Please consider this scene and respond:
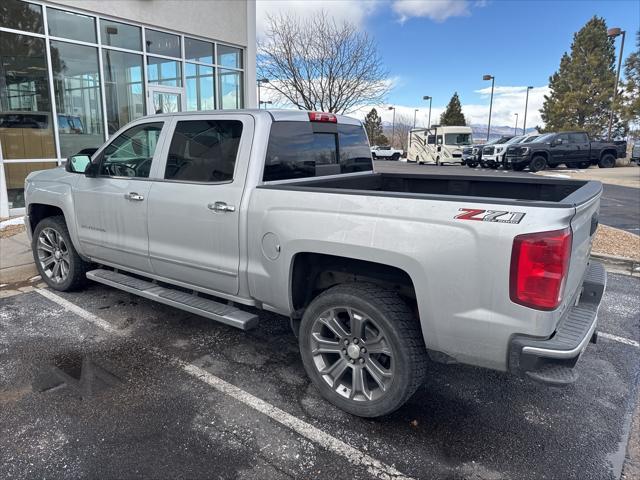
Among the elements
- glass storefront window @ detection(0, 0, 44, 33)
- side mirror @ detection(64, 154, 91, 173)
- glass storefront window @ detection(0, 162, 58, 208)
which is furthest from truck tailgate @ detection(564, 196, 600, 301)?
glass storefront window @ detection(0, 0, 44, 33)

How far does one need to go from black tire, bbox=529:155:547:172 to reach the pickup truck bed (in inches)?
904

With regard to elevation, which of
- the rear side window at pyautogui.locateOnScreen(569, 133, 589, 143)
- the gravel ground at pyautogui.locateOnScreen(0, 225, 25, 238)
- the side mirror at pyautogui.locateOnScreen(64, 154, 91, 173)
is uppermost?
the rear side window at pyautogui.locateOnScreen(569, 133, 589, 143)

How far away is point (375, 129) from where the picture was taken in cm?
7600

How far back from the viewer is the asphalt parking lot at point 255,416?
101 inches

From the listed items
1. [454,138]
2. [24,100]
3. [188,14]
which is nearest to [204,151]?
[24,100]

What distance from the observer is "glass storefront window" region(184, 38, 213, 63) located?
1330cm

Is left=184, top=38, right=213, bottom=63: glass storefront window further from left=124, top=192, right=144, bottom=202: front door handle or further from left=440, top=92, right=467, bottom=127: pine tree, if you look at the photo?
left=440, top=92, right=467, bottom=127: pine tree

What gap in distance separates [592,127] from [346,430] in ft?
158

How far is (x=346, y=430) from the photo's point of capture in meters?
2.89

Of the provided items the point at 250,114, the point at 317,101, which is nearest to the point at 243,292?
the point at 250,114

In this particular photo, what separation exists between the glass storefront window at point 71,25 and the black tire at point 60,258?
726cm

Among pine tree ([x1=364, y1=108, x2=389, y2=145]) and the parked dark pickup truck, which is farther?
pine tree ([x1=364, y1=108, x2=389, y2=145])

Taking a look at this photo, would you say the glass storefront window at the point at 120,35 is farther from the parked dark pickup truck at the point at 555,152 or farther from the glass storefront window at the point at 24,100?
the parked dark pickup truck at the point at 555,152

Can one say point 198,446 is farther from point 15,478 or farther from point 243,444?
point 15,478
